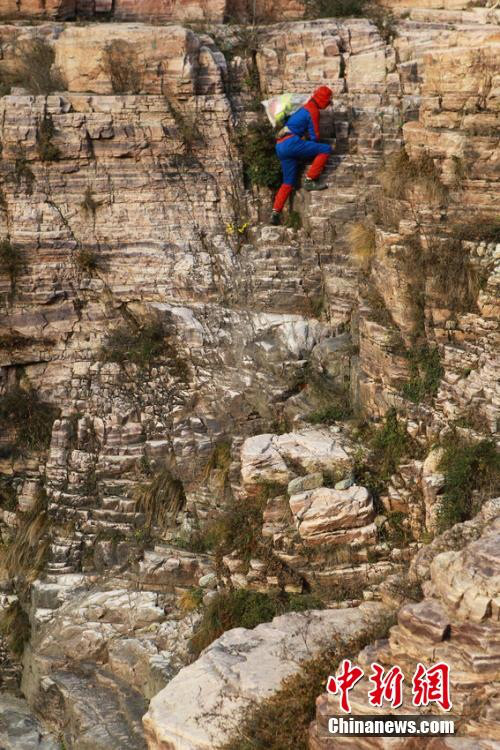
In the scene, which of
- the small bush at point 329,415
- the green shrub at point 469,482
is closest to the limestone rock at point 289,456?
the small bush at point 329,415

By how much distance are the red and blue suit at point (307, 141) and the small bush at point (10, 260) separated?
3543mm

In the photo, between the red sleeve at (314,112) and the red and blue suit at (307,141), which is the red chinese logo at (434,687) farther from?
the red sleeve at (314,112)

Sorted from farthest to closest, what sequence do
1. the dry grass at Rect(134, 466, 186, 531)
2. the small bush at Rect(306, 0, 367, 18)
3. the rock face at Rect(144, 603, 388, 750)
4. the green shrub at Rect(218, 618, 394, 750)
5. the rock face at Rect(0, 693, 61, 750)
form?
the small bush at Rect(306, 0, 367, 18), the dry grass at Rect(134, 466, 186, 531), the rock face at Rect(0, 693, 61, 750), the rock face at Rect(144, 603, 388, 750), the green shrub at Rect(218, 618, 394, 750)

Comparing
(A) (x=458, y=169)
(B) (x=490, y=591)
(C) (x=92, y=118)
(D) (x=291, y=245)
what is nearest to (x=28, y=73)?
(C) (x=92, y=118)

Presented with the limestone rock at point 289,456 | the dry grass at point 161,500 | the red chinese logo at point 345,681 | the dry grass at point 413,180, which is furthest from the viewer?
the dry grass at point 161,500

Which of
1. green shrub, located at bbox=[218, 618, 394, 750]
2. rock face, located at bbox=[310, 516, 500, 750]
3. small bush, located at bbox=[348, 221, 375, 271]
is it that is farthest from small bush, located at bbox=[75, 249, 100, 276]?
rock face, located at bbox=[310, 516, 500, 750]

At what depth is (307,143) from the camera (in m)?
13.2

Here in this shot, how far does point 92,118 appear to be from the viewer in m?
13.3

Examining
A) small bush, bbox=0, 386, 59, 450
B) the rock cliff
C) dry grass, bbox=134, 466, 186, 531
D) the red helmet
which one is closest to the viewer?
the rock cliff

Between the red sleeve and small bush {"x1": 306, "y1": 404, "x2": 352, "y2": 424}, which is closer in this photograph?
small bush {"x1": 306, "y1": 404, "x2": 352, "y2": 424}

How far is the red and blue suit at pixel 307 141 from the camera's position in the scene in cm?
1307

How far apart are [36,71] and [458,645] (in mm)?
9324

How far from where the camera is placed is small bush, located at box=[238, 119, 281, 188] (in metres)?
13.6

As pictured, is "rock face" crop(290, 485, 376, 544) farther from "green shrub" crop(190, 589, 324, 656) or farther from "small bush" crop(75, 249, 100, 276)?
"small bush" crop(75, 249, 100, 276)
